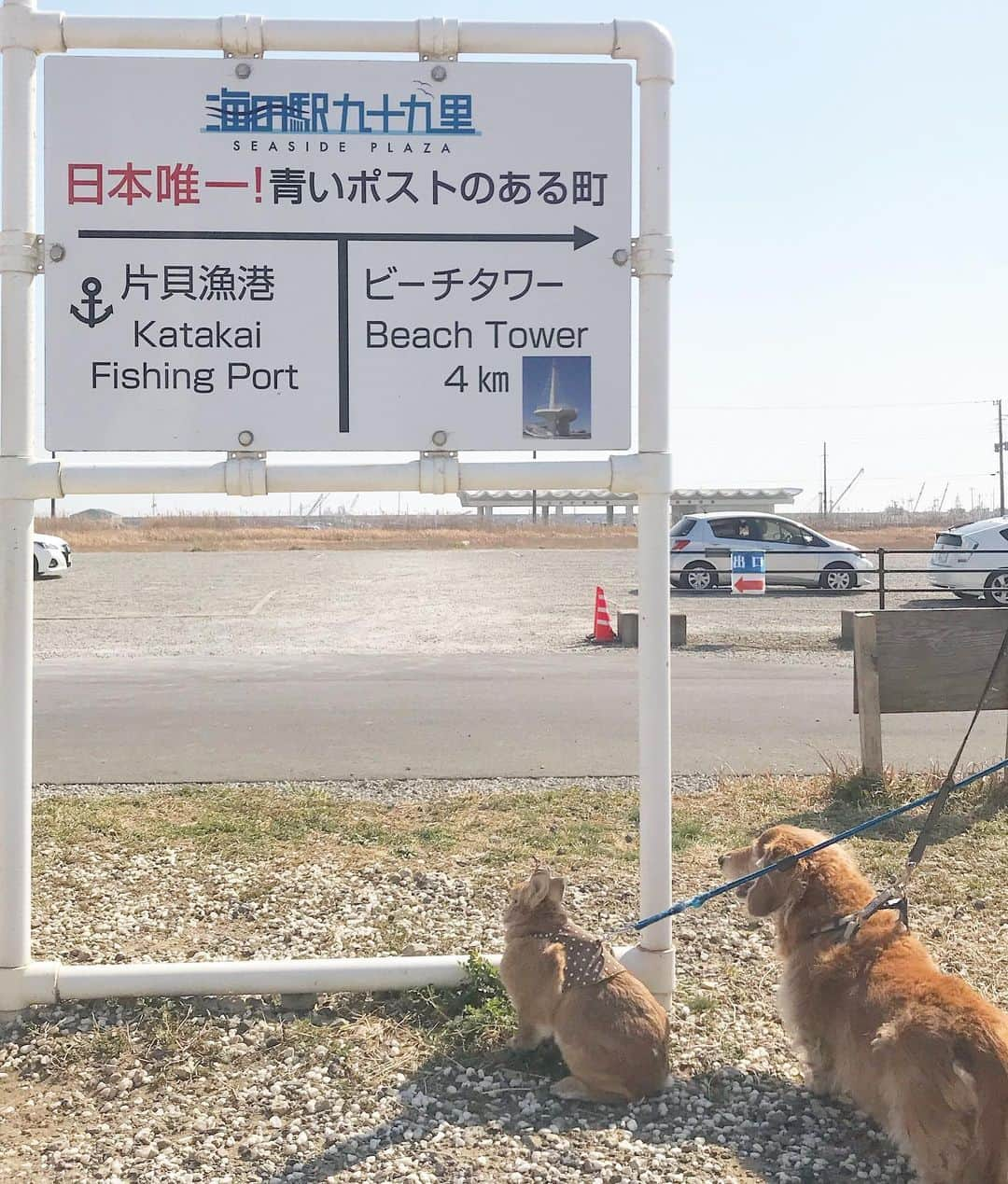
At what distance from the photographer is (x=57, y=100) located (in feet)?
12.3

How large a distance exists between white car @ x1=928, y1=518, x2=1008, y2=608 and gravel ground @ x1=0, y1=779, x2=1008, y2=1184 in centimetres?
1464

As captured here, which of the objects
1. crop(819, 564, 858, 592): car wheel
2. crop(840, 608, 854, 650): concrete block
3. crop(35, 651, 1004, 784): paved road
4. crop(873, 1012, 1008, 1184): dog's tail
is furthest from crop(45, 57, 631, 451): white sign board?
crop(819, 564, 858, 592): car wheel

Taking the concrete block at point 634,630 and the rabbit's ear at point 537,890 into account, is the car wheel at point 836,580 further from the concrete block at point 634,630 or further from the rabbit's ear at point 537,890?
the rabbit's ear at point 537,890

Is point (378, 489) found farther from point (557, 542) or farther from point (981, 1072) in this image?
point (557, 542)

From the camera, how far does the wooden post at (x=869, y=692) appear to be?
6617 millimetres

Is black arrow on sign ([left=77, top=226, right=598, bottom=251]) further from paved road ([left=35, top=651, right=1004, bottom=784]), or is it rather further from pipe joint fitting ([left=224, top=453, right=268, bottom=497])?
paved road ([left=35, top=651, right=1004, bottom=784])

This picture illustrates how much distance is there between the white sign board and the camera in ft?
12.5

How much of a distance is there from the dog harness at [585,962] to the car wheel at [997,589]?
17705 mm

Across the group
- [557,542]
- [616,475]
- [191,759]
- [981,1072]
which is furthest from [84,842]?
[557,542]

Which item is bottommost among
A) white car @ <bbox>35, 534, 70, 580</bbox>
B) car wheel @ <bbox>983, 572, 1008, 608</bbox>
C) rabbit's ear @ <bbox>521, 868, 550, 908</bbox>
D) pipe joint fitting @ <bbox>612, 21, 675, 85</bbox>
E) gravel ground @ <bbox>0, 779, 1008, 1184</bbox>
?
gravel ground @ <bbox>0, 779, 1008, 1184</bbox>

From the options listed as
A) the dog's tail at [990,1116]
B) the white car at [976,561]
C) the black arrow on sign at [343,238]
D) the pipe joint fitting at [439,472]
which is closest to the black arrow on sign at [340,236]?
the black arrow on sign at [343,238]

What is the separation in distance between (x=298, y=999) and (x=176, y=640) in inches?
476

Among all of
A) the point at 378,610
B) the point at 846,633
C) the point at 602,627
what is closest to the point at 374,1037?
the point at 602,627

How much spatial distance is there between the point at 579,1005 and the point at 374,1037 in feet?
2.59
